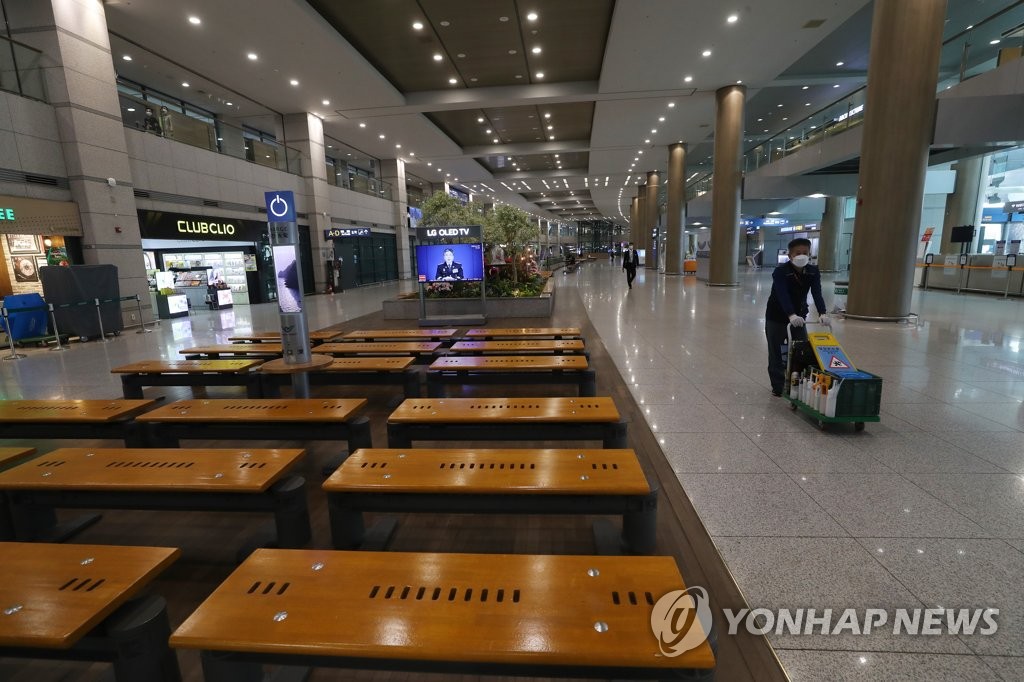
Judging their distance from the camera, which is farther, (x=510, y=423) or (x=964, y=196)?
(x=964, y=196)

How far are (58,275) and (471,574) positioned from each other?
12.9m

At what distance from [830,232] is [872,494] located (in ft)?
97.5

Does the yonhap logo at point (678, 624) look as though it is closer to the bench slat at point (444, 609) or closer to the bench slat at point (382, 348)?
the bench slat at point (444, 609)

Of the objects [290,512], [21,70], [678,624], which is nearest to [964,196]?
[678,624]

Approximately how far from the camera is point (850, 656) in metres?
1.89

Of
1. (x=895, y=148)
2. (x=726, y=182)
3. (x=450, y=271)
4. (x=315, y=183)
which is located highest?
(x=315, y=183)

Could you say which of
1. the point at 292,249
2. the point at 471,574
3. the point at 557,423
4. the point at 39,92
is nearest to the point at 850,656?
the point at 471,574

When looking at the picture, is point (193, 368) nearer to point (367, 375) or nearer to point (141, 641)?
point (367, 375)

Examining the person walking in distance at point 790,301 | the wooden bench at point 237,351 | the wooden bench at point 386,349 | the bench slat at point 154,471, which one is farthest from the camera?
the wooden bench at point 237,351

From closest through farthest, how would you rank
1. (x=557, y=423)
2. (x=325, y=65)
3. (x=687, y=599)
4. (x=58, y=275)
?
1. (x=687, y=599)
2. (x=557, y=423)
3. (x=58, y=275)
4. (x=325, y=65)

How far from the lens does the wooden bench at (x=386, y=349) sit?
578cm

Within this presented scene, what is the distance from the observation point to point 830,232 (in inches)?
1074

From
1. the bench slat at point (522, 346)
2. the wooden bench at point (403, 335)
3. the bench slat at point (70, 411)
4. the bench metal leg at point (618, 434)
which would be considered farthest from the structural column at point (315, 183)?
the bench metal leg at point (618, 434)

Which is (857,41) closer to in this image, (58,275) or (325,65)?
(325,65)
